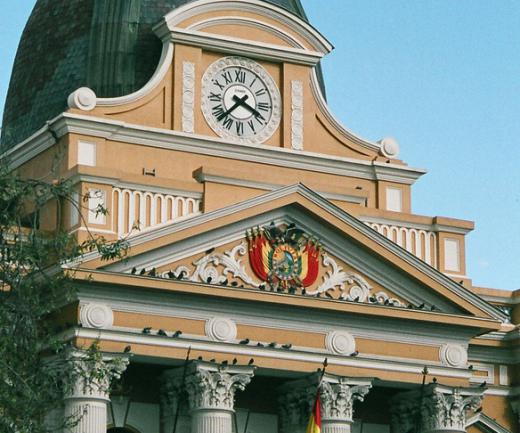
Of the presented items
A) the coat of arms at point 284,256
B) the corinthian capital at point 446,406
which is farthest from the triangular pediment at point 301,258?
the corinthian capital at point 446,406

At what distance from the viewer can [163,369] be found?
43.4 m

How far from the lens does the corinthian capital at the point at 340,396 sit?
4388 centimetres

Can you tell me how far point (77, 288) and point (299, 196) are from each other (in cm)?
623

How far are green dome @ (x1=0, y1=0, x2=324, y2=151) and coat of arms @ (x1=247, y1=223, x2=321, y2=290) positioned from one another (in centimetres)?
648

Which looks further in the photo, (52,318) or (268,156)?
(268,156)

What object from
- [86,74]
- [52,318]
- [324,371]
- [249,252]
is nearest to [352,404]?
[324,371]

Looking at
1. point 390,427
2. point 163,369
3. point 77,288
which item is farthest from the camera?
point 390,427

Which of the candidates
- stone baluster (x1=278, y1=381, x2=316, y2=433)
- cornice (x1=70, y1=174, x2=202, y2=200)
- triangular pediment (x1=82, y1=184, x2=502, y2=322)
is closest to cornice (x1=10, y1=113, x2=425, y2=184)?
cornice (x1=70, y1=174, x2=202, y2=200)

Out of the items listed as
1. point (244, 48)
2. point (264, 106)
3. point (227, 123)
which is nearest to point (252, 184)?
point (227, 123)

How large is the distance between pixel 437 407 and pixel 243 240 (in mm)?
6220

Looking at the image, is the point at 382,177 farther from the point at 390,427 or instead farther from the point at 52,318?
the point at 52,318

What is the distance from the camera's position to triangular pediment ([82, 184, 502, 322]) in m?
Result: 42.7

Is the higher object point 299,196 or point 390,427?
point 299,196

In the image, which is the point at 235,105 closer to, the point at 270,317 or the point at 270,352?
the point at 270,317
